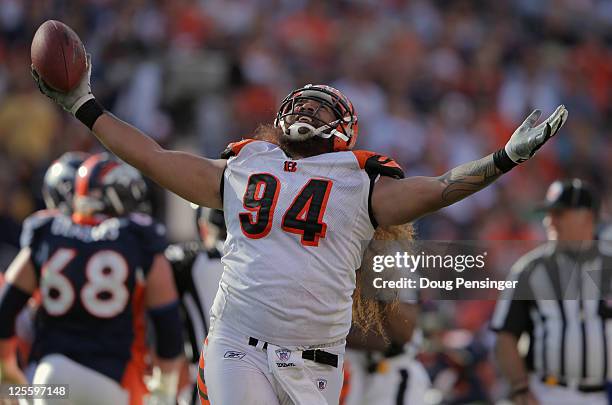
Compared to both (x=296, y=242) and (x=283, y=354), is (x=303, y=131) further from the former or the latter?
(x=283, y=354)

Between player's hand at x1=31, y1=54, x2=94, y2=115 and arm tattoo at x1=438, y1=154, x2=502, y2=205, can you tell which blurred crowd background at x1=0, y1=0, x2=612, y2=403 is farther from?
arm tattoo at x1=438, y1=154, x2=502, y2=205

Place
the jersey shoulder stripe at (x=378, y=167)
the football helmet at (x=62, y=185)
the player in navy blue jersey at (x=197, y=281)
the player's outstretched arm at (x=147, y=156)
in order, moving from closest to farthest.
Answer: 1. the jersey shoulder stripe at (x=378, y=167)
2. the player's outstretched arm at (x=147, y=156)
3. the player in navy blue jersey at (x=197, y=281)
4. the football helmet at (x=62, y=185)

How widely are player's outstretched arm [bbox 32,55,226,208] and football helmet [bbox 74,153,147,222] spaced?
1.60 metres

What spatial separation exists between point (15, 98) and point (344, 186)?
7.66 meters

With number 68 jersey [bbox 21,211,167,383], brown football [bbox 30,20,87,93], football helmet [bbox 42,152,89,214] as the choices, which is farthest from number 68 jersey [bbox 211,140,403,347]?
football helmet [bbox 42,152,89,214]

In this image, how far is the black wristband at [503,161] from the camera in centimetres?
388

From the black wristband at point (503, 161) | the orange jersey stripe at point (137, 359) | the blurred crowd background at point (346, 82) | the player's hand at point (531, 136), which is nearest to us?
the player's hand at point (531, 136)

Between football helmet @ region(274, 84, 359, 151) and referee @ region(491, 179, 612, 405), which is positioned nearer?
football helmet @ region(274, 84, 359, 151)

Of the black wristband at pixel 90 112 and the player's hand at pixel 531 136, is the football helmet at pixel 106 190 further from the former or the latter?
the player's hand at pixel 531 136

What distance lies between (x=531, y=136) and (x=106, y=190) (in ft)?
9.20

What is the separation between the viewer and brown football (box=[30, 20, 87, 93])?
4.21 m

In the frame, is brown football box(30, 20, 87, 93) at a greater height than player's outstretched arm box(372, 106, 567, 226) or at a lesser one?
greater

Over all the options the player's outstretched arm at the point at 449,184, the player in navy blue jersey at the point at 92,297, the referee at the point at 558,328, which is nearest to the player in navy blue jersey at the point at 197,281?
the player in navy blue jersey at the point at 92,297

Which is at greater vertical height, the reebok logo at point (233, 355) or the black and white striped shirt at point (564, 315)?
the black and white striped shirt at point (564, 315)
